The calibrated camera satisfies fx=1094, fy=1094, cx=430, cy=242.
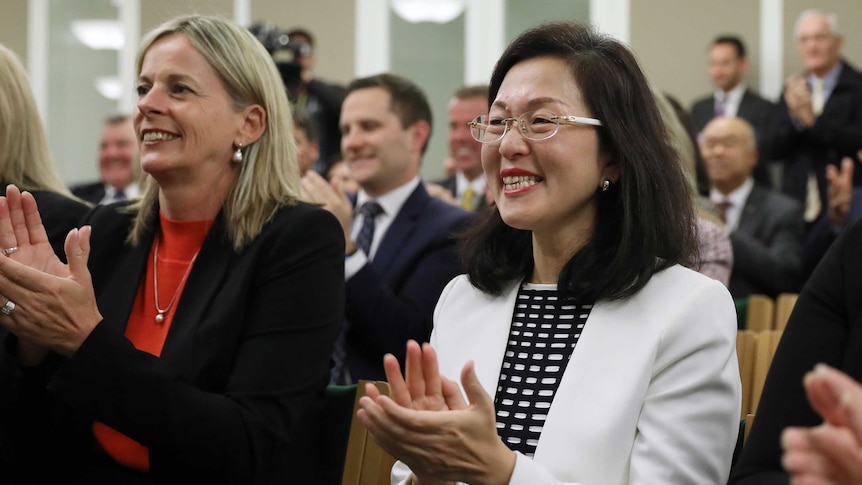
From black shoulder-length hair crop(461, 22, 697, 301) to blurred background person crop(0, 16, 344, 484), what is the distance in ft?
1.38

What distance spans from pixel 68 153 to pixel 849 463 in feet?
29.4

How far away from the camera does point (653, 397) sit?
1.67 meters

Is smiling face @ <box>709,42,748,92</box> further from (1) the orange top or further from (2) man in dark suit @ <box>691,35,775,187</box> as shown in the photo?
(1) the orange top

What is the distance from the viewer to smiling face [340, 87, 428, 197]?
3709mm

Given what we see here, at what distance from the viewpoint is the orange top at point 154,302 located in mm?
2086

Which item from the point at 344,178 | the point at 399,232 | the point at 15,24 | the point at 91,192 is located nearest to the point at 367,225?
the point at 399,232

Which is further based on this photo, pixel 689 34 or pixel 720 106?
pixel 689 34

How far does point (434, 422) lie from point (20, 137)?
1601 millimetres

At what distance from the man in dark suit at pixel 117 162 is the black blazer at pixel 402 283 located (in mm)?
3079

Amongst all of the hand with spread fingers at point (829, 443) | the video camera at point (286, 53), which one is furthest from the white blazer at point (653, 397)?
the video camera at point (286, 53)

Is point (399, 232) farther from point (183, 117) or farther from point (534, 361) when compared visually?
point (534, 361)

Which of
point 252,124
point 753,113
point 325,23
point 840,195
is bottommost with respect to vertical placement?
point 840,195

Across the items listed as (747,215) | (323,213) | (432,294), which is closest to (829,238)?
(747,215)

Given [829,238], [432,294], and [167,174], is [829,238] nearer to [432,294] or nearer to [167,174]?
[432,294]
